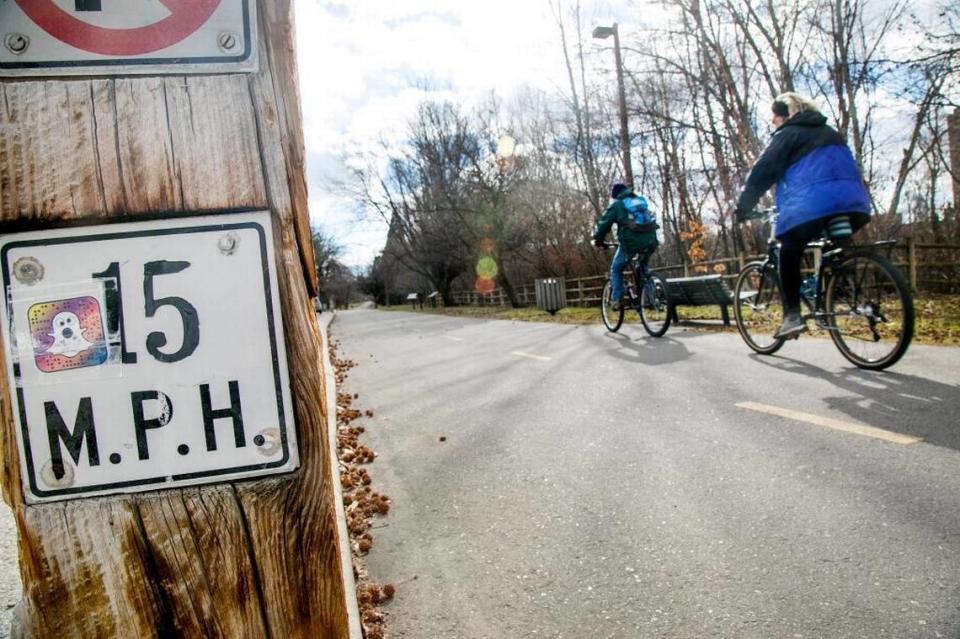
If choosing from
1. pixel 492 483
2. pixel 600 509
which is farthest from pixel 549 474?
pixel 600 509

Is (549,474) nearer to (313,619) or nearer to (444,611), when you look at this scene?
(444,611)

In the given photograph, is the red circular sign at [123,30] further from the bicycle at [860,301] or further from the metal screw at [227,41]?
the bicycle at [860,301]

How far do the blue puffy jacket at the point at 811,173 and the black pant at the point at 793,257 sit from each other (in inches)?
3.6

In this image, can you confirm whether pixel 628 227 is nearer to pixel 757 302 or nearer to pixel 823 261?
pixel 757 302

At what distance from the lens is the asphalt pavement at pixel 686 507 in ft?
5.45

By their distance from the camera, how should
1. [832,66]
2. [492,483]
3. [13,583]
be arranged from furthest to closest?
[832,66]
[492,483]
[13,583]

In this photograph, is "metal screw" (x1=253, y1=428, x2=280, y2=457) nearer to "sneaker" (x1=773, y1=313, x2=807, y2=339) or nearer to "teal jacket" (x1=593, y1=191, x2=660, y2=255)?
"sneaker" (x1=773, y1=313, x2=807, y2=339)

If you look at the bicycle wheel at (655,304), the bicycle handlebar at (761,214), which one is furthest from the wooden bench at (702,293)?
the bicycle handlebar at (761,214)

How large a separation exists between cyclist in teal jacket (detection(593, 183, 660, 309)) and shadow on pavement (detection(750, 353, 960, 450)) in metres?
3.39

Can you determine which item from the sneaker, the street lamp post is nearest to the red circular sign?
the sneaker

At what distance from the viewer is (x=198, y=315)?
76 centimetres

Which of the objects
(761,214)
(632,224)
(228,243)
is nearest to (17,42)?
(228,243)

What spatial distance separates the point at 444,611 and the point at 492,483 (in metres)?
1.05

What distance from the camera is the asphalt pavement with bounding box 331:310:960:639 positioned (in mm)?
1661
